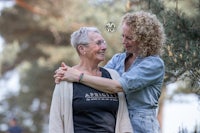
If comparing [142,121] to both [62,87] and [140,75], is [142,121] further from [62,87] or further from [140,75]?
[62,87]

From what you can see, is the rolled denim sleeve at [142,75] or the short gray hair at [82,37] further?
the short gray hair at [82,37]

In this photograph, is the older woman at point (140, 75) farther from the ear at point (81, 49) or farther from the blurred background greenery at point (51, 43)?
the blurred background greenery at point (51, 43)

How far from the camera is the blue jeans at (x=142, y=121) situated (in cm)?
489

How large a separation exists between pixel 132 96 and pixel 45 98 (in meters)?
25.1

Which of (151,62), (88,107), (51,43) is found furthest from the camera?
(51,43)

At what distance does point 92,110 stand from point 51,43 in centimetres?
1960

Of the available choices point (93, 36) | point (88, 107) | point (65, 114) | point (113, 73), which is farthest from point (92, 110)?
point (93, 36)

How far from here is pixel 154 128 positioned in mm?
4926

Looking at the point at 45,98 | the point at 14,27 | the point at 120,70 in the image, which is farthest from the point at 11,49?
the point at 120,70

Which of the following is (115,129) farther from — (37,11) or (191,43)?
(37,11)

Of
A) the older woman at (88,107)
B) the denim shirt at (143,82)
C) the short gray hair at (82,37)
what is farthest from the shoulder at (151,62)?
the short gray hair at (82,37)

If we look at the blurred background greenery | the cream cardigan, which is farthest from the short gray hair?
the blurred background greenery

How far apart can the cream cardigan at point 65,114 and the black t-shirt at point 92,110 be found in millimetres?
40

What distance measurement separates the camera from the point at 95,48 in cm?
488
